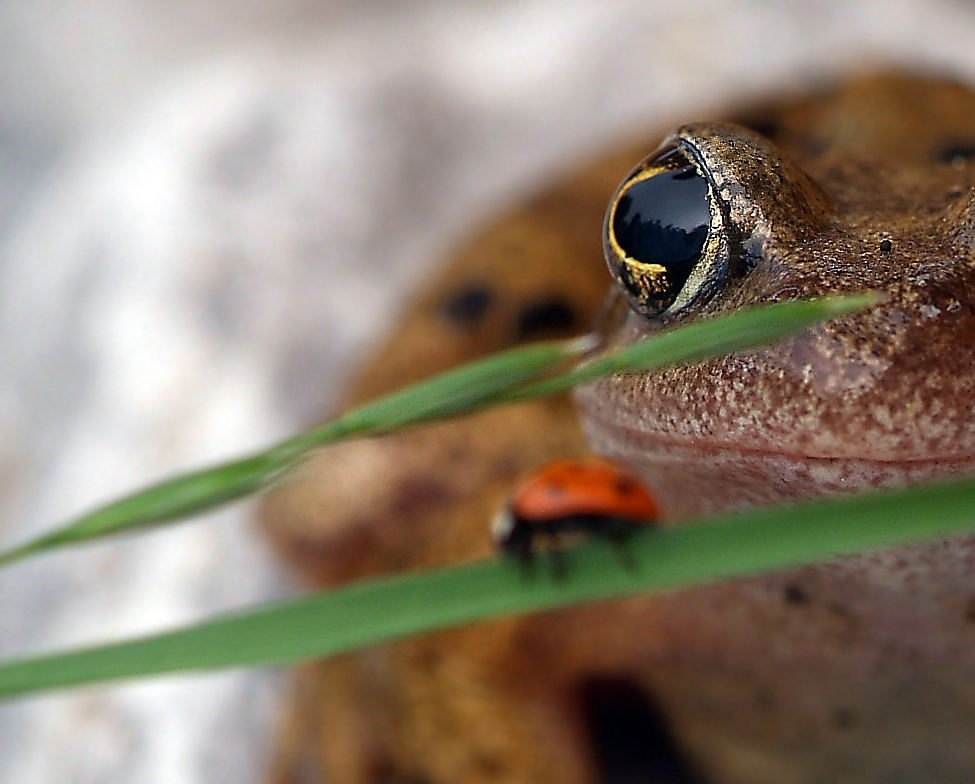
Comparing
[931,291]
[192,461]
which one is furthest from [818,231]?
[192,461]

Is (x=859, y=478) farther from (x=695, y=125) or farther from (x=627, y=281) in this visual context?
(x=695, y=125)

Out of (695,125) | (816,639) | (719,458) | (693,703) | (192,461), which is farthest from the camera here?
(192,461)

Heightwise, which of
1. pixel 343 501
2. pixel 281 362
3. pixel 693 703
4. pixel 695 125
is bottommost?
pixel 693 703

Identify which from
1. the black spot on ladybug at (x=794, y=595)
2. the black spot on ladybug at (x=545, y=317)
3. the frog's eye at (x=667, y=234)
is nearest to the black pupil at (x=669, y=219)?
the frog's eye at (x=667, y=234)

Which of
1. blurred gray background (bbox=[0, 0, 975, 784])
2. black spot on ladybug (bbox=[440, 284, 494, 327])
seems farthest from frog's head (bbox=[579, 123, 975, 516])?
blurred gray background (bbox=[0, 0, 975, 784])

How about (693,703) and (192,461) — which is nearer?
(693,703)

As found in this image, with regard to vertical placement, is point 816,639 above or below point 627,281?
below
